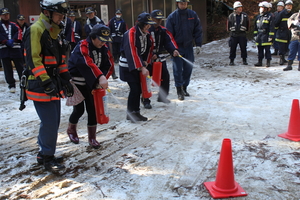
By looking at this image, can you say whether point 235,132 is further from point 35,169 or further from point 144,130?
point 35,169

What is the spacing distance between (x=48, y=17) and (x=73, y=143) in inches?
79.4

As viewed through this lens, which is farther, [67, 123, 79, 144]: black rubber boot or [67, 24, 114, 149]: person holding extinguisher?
[67, 123, 79, 144]: black rubber boot

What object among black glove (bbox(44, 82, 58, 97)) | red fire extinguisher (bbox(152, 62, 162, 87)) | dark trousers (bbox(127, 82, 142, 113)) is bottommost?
dark trousers (bbox(127, 82, 142, 113))

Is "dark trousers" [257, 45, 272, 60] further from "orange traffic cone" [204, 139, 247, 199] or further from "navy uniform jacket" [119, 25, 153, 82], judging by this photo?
"orange traffic cone" [204, 139, 247, 199]

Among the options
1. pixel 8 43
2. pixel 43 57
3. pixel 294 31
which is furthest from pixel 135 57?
pixel 294 31

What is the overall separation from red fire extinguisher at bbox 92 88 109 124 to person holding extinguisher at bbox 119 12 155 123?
1393 mm

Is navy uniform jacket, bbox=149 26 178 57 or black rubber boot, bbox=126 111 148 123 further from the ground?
navy uniform jacket, bbox=149 26 178 57

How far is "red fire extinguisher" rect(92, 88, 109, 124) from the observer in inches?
163

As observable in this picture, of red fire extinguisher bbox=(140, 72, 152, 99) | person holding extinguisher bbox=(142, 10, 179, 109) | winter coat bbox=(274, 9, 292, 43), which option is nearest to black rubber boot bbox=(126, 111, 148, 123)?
red fire extinguisher bbox=(140, 72, 152, 99)

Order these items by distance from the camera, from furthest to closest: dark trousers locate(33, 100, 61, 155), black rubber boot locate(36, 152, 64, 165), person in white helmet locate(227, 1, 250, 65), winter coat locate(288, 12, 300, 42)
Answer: person in white helmet locate(227, 1, 250, 65), winter coat locate(288, 12, 300, 42), black rubber boot locate(36, 152, 64, 165), dark trousers locate(33, 100, 61, 155)

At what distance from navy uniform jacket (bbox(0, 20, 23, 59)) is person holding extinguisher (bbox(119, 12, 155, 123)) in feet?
12.1

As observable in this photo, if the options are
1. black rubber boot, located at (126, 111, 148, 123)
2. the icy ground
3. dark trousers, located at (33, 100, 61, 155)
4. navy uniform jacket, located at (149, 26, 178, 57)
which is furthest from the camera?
navy uniform jacket, located at (149, 26, 178, 57)

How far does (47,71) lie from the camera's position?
356 cm

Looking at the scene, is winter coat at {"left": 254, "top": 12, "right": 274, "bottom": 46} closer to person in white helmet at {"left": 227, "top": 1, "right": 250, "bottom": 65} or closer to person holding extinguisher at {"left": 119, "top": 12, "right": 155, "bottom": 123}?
person in white helmet at {"left": 227, "top": 1, "right": 250, "bottom": 65}
